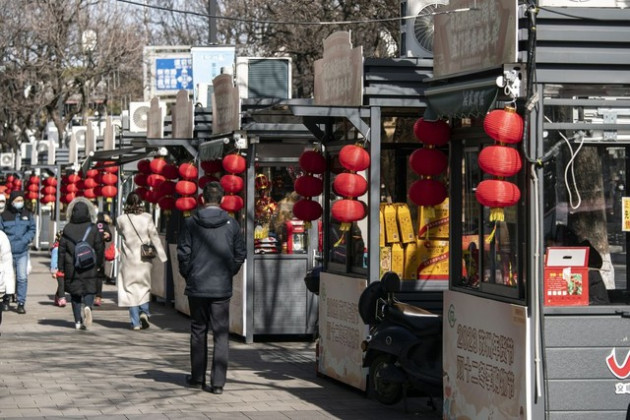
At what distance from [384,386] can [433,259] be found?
2.11 m

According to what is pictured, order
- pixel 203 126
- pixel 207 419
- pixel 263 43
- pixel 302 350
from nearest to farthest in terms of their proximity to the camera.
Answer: pixel 207 419
pixel 302 350
pixel 203 126
pixel 263 43

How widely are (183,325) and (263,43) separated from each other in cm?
1567

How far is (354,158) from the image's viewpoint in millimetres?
11617

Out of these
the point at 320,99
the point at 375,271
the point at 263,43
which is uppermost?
the point at 263,43

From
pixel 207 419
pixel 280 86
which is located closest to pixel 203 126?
pixel 280 86

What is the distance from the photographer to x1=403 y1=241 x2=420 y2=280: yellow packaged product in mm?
12914

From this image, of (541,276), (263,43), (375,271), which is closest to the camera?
(541,276)

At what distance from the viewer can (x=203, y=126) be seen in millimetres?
19312

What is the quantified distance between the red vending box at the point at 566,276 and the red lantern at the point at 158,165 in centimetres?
1254

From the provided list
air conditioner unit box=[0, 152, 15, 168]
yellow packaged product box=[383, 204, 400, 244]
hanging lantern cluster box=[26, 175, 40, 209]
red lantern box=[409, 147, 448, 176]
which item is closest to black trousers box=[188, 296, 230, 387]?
yellow packaged product box=[383, 204, 400, 244]

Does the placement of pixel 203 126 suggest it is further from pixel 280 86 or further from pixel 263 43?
pixel 263 43

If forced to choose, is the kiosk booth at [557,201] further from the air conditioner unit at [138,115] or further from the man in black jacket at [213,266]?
the air conditioner unit at [138,115]

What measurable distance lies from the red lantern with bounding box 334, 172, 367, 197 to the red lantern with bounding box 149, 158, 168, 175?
29.5 ft

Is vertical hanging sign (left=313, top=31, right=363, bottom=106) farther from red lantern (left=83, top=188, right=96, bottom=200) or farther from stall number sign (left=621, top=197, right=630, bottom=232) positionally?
red lantern (left=83, top=188, right=96, bottom=200)
